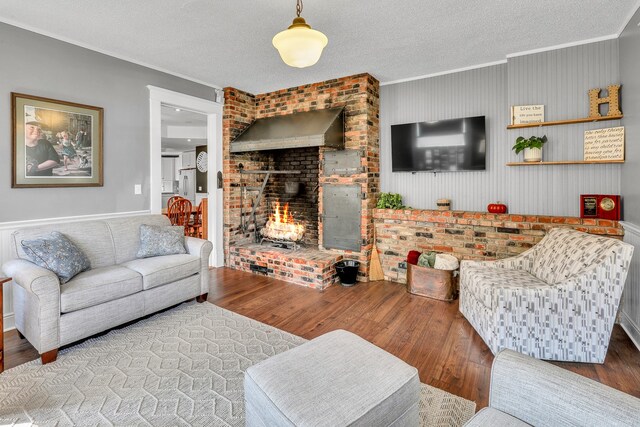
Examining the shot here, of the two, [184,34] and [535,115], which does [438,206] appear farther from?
[184,34]

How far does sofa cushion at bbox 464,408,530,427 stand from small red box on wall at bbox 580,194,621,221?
9.55 feet

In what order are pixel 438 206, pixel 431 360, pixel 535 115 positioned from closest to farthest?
1. pixel 431 360
2. pixel 535 115
3. pixel 438 206

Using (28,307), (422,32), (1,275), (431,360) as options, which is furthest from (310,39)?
(1,275)

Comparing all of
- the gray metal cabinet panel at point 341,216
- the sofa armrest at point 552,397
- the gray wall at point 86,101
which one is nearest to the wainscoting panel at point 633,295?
the sofa armrest at point 552,397

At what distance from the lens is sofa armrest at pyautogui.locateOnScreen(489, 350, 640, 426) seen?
1.02 metres

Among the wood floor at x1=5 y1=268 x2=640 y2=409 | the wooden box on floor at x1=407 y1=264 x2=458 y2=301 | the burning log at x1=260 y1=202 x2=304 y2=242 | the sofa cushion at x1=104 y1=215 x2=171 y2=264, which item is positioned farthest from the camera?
the burning log at x1=260 y1=202 x2=304 y2=242

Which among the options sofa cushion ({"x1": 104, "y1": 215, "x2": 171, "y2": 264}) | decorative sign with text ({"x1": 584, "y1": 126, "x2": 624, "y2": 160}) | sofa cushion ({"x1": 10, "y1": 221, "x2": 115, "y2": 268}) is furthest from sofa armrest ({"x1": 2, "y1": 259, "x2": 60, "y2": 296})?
decorative sign with text ({"x1": 584, "y1": 126, "x2": 624, "y2": 160})

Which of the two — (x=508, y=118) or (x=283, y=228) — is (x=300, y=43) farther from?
(x=283, y=228)

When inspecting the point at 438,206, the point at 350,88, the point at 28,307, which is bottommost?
the point at 28,307

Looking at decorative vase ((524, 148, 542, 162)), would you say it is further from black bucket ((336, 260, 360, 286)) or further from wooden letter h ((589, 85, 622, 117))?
black bucket ((336, 260, 360, 286))

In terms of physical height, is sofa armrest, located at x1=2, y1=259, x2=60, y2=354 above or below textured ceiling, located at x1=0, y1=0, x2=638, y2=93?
below

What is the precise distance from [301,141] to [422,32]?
179cm

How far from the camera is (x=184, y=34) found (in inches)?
123

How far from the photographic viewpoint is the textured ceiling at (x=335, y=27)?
2.64 metres
